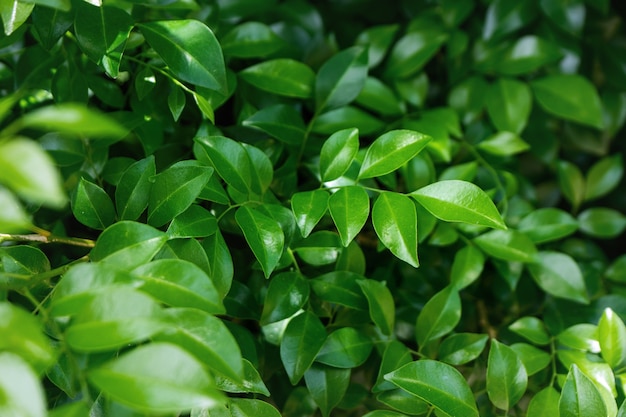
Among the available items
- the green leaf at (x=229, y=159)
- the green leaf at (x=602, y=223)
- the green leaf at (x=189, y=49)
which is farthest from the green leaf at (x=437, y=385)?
the green leaf at (x=602, y=223)

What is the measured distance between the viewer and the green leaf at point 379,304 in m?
0.59

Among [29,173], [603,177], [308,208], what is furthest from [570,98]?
[29,173]

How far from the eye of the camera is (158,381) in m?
0.35

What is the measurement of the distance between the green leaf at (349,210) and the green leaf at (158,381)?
185mm

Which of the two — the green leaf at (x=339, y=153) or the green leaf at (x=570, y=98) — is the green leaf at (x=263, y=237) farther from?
the green leaf at (x=570, y=98)

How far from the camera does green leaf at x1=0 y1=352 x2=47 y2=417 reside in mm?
325

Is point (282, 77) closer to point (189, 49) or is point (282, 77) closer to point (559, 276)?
point (189, 49)

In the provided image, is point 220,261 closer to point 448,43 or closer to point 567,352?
point 567,352

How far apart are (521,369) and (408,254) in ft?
0.56

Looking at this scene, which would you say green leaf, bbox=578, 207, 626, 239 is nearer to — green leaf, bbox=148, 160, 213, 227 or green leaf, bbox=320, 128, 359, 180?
green leaf, bbox=320, 128, 359, 180

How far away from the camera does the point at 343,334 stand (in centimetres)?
60

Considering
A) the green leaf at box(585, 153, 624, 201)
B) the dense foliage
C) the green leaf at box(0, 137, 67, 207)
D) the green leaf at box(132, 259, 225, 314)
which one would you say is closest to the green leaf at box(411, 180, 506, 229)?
the dense foliage

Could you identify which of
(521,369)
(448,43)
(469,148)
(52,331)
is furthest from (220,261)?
(448,43)

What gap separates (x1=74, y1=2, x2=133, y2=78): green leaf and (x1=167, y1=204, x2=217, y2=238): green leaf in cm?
14
